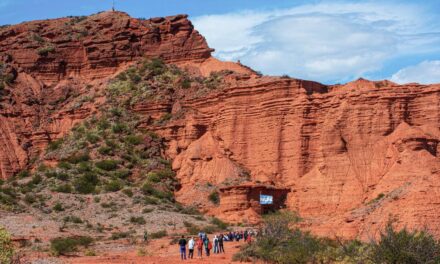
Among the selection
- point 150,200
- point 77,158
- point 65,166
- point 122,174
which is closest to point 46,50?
point 77,158

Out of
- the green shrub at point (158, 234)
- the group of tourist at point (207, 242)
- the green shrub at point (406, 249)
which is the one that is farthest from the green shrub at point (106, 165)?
the green shrub at point (406, 249)

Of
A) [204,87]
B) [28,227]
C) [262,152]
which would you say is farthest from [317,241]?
[204,87]

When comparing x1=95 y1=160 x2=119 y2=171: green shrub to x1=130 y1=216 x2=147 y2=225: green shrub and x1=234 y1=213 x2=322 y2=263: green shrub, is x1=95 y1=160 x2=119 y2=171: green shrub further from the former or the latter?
x1=234 y1=213 x2=322 y2=263: green shrub

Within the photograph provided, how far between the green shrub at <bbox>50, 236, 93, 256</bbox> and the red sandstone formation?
12153 mm

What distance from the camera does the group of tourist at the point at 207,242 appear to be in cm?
3969

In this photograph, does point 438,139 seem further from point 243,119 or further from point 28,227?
point 28,227

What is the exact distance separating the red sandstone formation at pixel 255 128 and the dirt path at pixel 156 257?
762 cm

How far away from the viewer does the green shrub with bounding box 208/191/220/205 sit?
6195 centimetres

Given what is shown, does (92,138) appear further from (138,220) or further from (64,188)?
(138,220)

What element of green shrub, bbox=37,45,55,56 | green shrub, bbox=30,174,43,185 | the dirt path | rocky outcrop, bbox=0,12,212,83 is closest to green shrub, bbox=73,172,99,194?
green shrub, bbox=30,174,43,185

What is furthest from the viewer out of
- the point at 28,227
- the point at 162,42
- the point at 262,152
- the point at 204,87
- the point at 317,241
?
the point at 162,42

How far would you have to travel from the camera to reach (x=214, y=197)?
2458 inches

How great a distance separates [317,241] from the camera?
37062 millimetres

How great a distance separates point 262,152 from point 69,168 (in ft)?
45.7
